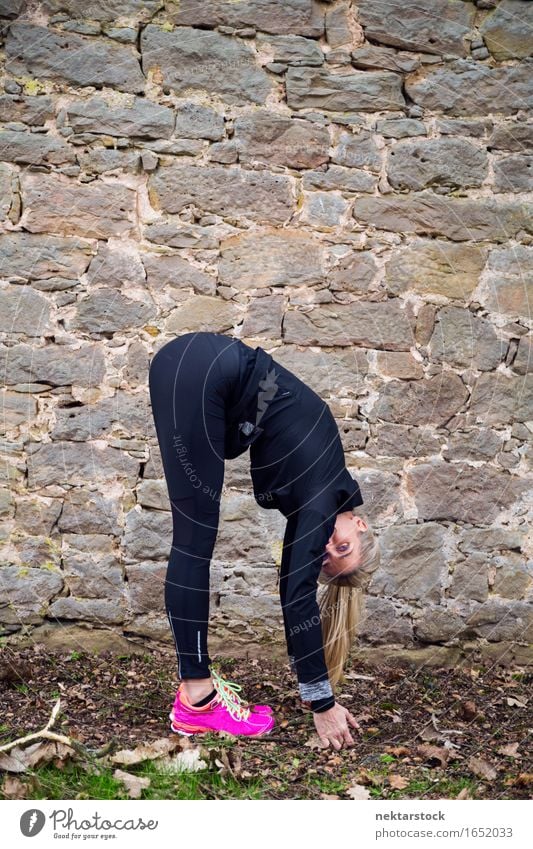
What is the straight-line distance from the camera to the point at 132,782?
2.49 meters

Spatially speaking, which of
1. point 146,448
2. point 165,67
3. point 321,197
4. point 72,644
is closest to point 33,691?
point 72,644

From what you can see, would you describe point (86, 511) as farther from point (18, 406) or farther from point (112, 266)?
point (112, 266)

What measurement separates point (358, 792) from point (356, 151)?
2.59 metres

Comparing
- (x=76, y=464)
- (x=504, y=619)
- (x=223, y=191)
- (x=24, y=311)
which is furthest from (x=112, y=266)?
(x=504, y=619)

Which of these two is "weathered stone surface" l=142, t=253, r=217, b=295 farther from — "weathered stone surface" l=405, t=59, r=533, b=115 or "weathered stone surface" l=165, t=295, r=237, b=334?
"weathered stone surface" l=405, t=59, r=533, b=115

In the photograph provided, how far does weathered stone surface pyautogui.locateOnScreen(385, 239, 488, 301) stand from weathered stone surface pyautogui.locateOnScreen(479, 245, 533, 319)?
2.2 inches

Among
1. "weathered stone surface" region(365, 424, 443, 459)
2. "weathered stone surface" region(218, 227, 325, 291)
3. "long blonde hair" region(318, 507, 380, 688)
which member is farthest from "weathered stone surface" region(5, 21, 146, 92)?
"long blonde hair" region(318, 507, 380, 688)

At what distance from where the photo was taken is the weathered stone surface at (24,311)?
3.62 metres

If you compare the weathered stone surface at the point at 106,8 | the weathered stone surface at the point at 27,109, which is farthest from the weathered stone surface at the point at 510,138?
the weathered stone surface at the point at 27,109

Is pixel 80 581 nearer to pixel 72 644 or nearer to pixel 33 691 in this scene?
pixel 72 644

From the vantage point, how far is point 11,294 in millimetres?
3623

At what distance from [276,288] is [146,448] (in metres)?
0.91

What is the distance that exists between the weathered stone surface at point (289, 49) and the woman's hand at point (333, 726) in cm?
266
